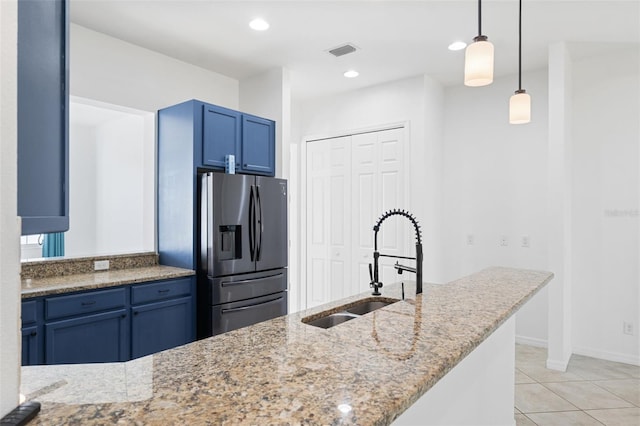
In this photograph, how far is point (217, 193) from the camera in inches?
124

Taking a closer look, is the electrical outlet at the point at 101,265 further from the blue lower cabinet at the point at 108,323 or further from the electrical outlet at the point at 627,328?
the electrical outlet at the point at 627,328

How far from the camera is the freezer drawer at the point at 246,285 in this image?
3.14 m

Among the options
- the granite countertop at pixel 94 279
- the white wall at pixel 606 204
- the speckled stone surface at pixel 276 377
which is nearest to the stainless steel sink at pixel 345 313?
the speckled stone surface at pixel 276 377

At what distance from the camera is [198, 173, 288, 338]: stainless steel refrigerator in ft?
10.3

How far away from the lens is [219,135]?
11.3 feet

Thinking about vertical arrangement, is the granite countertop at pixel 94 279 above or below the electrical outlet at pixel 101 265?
below

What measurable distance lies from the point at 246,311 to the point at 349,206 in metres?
2.04

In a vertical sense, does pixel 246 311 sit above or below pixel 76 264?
below

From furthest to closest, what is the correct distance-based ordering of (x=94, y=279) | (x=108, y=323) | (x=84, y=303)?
(x=94, y=279) → (x=108, y=323) → (x=84, y=303)

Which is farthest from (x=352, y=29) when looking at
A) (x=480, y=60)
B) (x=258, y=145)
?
(x=480, y=60)

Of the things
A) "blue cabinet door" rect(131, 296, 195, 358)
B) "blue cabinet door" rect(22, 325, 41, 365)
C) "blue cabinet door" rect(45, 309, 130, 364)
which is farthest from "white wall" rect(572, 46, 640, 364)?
"blue cabinet door" rect(22, 325, 41, 365)

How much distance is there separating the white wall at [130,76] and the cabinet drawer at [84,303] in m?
1.59

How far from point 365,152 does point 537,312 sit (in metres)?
2.54

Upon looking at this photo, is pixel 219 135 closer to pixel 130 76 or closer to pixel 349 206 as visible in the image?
pixel 130 76
